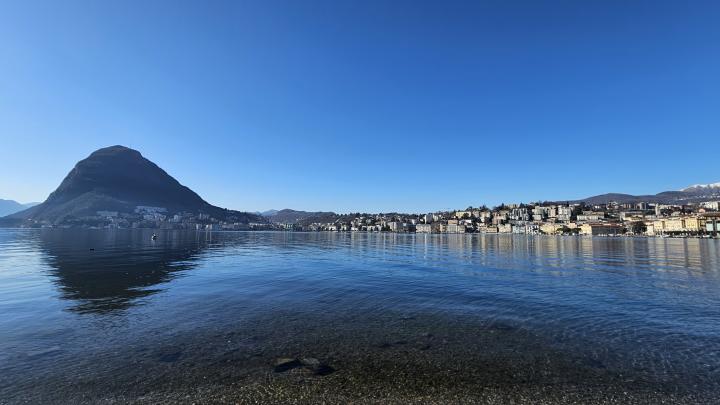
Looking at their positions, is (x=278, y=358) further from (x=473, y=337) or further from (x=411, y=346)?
(x=473, y=337)

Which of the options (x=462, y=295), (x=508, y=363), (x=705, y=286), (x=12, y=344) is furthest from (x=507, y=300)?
(x=12, y=344)

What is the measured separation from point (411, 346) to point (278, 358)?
4.79 m

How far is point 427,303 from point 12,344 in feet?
61.1

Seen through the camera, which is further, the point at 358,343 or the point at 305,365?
the point at 358,343

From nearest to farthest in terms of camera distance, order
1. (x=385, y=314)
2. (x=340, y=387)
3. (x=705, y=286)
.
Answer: (x=340, y=387) < (x=385, y=314) < (x=705, y=286)

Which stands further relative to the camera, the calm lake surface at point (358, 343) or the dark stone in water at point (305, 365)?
the dark stone in water at point (305, 365)

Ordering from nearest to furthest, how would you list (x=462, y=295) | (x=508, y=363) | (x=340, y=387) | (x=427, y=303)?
(x=340, y=387)
(x=508, y=363)
(x=427, y=303)
(x=462, y=295)

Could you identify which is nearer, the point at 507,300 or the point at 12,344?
the point at 12,344

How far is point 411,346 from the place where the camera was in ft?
41.0

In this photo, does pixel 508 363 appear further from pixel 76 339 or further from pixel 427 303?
pixel 76 339

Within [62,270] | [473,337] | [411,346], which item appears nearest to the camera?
[411,346]

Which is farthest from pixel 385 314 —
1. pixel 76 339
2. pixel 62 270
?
pixel 62 270

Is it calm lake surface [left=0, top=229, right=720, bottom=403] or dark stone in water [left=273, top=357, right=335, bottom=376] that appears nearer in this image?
calm lake surface [left=0, top=229, right=720, bottom=403]

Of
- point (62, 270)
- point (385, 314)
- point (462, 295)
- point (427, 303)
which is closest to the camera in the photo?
point (385, 314)
